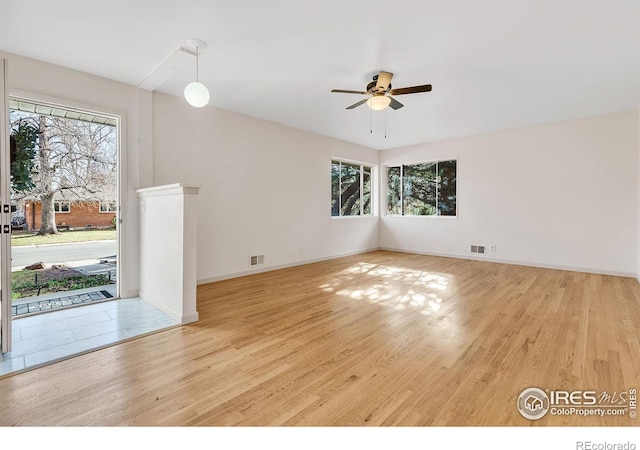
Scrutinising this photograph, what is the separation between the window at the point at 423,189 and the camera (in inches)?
259

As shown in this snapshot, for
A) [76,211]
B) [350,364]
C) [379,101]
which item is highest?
[379,101]

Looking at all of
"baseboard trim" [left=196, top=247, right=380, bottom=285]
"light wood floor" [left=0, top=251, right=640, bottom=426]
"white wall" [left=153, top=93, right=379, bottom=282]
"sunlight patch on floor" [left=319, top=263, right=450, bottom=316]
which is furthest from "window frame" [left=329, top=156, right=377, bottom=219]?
"light wood floor" [left=0, top=251, right=640, bottom=426]

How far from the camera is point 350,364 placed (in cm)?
205

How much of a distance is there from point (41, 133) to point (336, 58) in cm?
325


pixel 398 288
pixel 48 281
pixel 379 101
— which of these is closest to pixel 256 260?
pixel 398 288

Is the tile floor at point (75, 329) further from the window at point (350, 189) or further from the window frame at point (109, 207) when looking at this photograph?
the window at point (350, 189)

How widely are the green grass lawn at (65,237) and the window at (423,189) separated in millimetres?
6074

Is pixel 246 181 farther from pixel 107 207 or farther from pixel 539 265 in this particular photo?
pixel 539 265

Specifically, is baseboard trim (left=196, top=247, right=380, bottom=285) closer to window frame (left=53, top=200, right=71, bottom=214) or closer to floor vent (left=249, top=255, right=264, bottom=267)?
floor vent (left=249, top=255, right=264, bottom=267)

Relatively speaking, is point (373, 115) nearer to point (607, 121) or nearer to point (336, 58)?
point (336, 58)

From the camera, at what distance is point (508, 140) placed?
564cm

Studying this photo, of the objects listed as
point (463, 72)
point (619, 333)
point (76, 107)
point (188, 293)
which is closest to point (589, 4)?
point (463, 72)

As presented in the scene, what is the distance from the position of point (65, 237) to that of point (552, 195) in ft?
24.3

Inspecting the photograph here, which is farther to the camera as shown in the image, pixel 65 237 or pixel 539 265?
pixel 539 265
